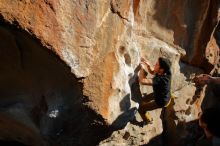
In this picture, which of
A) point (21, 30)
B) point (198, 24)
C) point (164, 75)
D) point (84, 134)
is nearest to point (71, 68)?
point (21, 30)

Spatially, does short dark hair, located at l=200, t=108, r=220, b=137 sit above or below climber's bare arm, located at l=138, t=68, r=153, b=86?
below

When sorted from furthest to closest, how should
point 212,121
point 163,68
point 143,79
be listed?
point 143,79 < point 163,68 < point 212,121

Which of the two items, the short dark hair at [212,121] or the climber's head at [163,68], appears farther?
the climber's head at [163,68]

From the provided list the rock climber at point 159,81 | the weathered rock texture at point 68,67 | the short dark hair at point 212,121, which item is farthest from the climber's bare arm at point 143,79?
the short dark hair at point 212,121

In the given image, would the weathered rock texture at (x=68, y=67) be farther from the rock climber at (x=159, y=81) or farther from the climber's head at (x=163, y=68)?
the climber's head at (x=163, y=68)

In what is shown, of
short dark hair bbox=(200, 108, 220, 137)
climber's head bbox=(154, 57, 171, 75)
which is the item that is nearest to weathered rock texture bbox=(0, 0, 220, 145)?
climber's head bbox=(154, 57, 171, 75)

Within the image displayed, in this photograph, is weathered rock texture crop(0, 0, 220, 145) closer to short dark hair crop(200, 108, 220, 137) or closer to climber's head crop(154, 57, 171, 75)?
climber's head crop(154, 57, 171, 75)

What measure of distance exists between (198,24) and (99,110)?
2589 mm

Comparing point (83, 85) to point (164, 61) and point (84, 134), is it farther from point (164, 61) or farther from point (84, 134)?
point (164, 61)

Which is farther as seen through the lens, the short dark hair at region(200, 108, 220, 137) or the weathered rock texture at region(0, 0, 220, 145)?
the short dark hair at region(200, 108, 220, 137)

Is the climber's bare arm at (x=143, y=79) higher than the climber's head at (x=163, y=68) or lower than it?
lower

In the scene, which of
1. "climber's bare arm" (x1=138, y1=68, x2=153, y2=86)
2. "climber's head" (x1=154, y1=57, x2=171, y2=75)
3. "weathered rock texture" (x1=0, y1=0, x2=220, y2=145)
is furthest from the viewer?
"climber's bare arm" (x1=138, y1=68, x2=153, y2=86)

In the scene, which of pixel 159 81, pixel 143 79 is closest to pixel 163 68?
pixel 159 81

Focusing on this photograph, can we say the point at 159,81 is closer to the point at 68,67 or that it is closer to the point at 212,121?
the point at 212,121
